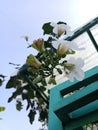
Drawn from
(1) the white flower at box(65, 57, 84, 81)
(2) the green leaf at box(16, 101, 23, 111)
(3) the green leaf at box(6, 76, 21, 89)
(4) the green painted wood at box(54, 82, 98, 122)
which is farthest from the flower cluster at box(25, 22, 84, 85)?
(2) the green leaf at box(16, 101, 23, 111)

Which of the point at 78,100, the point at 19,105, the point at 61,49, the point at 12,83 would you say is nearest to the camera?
the point at 61,49

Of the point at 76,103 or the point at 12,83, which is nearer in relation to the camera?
the point at 76,103

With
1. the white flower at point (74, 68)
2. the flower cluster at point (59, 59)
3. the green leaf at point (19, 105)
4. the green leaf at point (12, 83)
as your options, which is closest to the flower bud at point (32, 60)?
the flower cluster at point (59, 59)

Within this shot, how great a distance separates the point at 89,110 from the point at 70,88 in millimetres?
191

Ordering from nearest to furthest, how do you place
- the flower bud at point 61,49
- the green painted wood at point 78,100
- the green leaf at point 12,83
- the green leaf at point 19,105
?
1. the flower bud at point 61,49
2. the green painted wood at point 78,100
3. the green leaf at point 12,83
4. the green leaf at point 19,105

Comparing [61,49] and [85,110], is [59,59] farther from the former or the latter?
[85,110]

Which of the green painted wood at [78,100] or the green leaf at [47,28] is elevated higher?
the green leaf at [47,28]

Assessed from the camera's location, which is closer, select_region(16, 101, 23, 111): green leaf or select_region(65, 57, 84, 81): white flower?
select_region(65, 57, 84, 81): white flower

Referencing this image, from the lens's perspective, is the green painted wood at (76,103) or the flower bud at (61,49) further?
the green painted wood at (76,103)

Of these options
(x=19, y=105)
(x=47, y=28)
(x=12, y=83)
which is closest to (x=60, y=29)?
(x=47, y=28)

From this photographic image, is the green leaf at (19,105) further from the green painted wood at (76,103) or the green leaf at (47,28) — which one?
the green leaf at (47,28)

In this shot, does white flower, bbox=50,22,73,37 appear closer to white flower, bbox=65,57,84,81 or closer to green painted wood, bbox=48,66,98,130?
white flower, bbox=65,57,84,81

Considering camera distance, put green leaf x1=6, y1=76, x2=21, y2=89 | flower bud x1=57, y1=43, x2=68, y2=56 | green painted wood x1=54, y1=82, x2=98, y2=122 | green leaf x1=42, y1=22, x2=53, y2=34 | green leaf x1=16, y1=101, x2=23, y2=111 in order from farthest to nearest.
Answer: green leaf x1=16, y1=101, x2=23, y2=111, green leaf x1=6, y1=76, x2=21, y2=89, green painted wood x1=54, y1=82, x2=98, y2=122, green leaf x1=42, y1=22, x2=53, y2=34, flower bud x1=57, y1=43, x2=68, y2=56

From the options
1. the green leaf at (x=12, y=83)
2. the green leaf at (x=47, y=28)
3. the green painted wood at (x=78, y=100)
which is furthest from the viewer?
the green leaf at (x=12, y=83)
